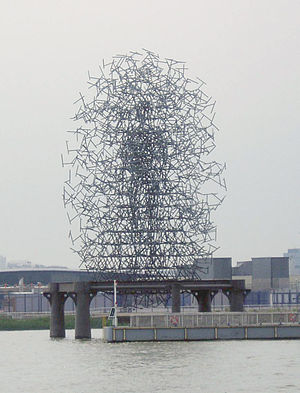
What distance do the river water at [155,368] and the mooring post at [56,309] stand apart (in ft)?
45.8

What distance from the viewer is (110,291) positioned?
323ft

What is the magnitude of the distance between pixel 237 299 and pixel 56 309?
15.6 m

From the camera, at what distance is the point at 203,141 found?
103938 mm

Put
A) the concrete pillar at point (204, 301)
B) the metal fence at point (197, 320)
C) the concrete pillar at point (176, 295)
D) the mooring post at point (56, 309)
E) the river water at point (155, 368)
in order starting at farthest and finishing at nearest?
the concrete pillar at point (204, 301), the mooring post at point (56, 309), the concrete pillar at point (176, 295), the metal fence at point (197, 320), the river water at point (155, 368)

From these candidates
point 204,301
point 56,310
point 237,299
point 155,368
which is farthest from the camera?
point 204,301

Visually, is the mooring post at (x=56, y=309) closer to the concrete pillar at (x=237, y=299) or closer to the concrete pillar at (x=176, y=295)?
the concrete pillar at (x=176, y=295)

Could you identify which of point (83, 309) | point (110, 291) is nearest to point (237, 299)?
point (110, 291)

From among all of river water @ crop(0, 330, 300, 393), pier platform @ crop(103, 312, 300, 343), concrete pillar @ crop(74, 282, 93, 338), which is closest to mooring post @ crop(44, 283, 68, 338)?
concrete pillar @ crop(74, 282, 93, 338)

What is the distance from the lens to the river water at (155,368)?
55500 millimetres

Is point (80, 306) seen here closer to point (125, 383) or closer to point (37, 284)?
point (125, 383)

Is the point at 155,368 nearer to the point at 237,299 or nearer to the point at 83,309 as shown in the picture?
the point at 83,309

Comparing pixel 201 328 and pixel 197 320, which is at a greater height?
pixel 197 320

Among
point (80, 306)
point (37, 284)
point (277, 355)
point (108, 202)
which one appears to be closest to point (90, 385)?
point (277, 355)

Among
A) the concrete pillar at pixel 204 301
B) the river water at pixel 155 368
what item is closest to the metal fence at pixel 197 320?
the river water at pixel 155 368
